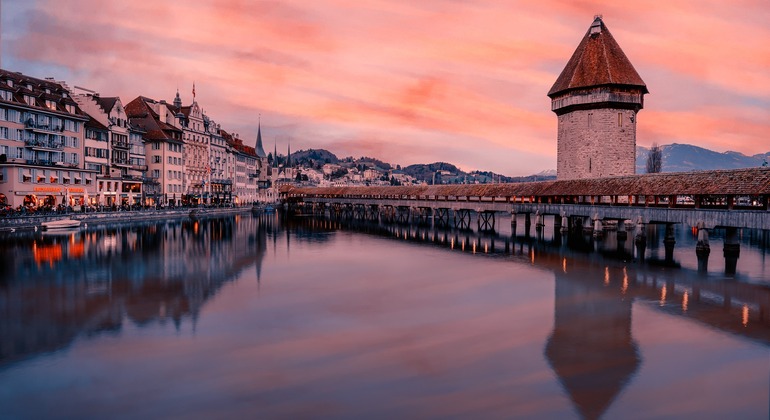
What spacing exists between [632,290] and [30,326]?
859 inches

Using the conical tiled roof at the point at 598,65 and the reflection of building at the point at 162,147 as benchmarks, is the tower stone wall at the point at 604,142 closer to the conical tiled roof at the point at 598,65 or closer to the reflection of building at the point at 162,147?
the conical tiled roof at the point at 598,65

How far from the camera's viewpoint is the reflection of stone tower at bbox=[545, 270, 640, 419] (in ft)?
36.7

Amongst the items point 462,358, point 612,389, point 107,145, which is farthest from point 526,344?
point 107,145

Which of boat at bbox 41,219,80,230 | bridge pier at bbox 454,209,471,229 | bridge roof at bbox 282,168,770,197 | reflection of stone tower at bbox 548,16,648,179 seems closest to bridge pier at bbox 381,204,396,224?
bridge pier at bbox 454,209,471,229

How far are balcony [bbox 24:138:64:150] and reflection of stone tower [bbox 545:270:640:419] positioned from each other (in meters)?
54.8

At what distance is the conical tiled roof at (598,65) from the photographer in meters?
55.2

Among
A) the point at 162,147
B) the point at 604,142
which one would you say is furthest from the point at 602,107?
the point at 162,147

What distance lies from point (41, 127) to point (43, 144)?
1.81m

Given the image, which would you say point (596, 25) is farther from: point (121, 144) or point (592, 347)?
point (121, 144)

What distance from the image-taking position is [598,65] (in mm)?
56031

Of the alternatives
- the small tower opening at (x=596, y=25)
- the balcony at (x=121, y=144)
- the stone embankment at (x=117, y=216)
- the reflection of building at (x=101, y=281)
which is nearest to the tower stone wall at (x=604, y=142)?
the small tower opening at (x=596, y=25)

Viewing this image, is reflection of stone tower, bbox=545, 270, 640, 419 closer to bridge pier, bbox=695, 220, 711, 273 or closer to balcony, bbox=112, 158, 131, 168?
bridge pier, bbox=695, 220, 711, 273

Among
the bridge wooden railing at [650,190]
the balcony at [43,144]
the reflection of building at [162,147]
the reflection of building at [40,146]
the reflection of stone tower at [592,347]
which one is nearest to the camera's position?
the reflection of stone tower at [592,347]

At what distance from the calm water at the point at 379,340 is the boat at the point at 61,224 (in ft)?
53.5
